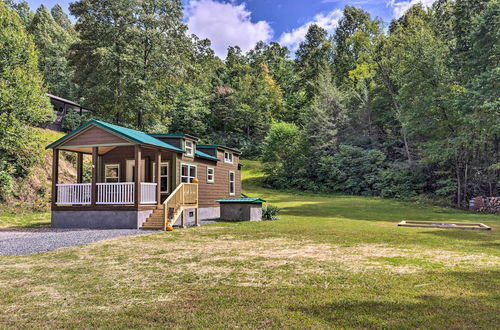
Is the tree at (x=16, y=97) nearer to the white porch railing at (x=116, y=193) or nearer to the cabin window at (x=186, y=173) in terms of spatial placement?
the white porch railing at (x=116, y=193)

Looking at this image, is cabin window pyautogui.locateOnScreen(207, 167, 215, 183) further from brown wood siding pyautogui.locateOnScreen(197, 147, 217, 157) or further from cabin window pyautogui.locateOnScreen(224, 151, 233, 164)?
cabin window pyautogui.locateOnScreen(224, 151, 233, 164)

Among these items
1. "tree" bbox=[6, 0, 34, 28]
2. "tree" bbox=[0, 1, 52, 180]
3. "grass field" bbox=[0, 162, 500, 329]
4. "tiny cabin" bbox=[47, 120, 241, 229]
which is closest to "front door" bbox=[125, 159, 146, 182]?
"tiny cabin" bbox=[47, 120, 241, 229]

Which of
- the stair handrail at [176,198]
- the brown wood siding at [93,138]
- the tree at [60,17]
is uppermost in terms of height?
the tree at [60,17]

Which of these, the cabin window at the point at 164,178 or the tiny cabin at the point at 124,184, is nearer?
the tiny cabin at the point at 124,184

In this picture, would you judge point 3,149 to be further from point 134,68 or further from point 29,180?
point 134,68

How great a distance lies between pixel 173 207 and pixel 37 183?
10767 millimetres

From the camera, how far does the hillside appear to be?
57.4 ft

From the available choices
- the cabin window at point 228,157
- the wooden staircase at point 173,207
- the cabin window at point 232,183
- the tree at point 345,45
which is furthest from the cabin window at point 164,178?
the tree at point 345,45

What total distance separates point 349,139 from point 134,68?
23814 millimetres

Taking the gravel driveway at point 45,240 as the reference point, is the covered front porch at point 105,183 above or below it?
above

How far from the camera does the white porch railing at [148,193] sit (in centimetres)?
1305

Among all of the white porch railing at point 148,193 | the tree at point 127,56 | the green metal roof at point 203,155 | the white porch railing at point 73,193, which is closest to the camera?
the white porch railing at point 148,193

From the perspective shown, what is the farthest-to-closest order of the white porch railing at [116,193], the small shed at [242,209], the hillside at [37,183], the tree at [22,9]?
1. the tree at [22,9]
2. the hillside at [37,183]
3. the small shed at [242,209]
4. the white porch railing at [116,193]

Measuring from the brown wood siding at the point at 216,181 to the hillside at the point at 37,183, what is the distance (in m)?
8.42
